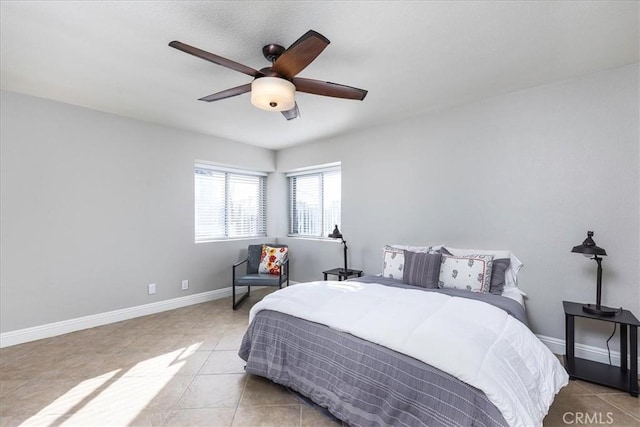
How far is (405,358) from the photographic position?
62.8 inches

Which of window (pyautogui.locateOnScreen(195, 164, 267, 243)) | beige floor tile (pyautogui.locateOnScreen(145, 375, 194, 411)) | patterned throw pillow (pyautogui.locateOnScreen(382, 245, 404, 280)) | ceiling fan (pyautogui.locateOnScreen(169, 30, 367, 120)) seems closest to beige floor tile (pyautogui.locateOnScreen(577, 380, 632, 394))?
patterned throw pillow (pyautogui.locateOnScreen(382, 245, 404, 280))

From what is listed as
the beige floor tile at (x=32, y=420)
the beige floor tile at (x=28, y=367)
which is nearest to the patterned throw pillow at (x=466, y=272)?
the beige floor tile at (x=32, y=420)

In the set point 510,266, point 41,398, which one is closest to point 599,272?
point 510,266

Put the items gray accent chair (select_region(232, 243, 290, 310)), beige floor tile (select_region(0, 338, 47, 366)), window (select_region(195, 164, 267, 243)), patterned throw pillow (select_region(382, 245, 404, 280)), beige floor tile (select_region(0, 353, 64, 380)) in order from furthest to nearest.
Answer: window (select_region(195, 164, 267, 243)), gray accent chair (select_region(232, 243, 290, 310)), patterned throw pillow (select_region(382, 245, 404, 280)), beige floor tile (select_region(0, 338, 47, 366)), beige floor tile (select_region(0, 353, 64, 380))

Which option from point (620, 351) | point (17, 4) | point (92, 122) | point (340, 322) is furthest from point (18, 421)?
point (620, 351)

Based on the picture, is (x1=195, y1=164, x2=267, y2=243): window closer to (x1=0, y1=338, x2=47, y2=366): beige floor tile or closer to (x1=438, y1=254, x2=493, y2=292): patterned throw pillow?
(x1=0, y1=338, x2=47, y2=366): beige floor tile

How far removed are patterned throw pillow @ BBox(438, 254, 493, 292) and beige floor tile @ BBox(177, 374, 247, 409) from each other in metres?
2.00

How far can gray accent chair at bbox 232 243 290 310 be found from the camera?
13.1 ft

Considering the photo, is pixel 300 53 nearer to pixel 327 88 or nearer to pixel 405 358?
pixel 327 88

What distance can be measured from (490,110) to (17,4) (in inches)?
148

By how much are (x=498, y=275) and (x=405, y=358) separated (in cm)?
164

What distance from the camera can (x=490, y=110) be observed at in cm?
303

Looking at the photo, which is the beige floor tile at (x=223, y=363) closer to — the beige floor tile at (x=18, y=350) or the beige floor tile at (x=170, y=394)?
the beige floor tile at (x=170, y=394)

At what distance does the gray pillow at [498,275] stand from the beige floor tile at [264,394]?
1.95 m
